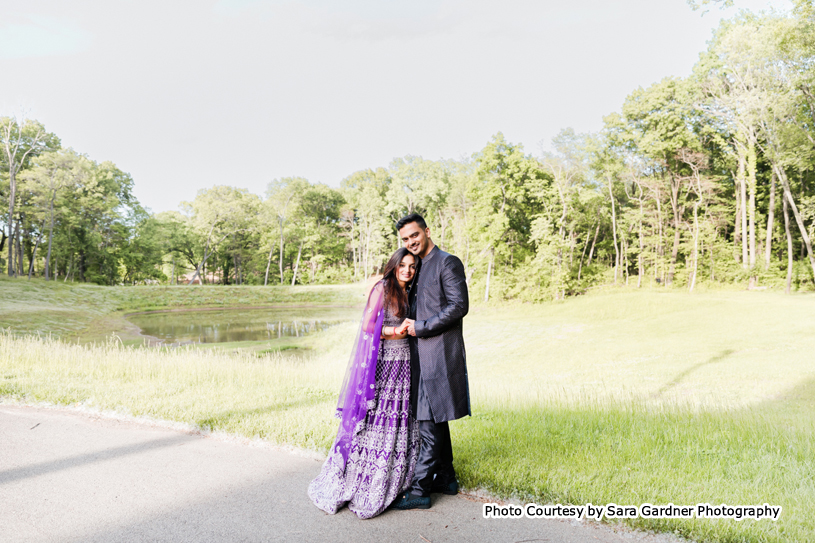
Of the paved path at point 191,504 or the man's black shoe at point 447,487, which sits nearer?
the paved path at point 191,504

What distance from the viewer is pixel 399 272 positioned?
9.98ft

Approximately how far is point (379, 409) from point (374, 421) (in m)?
0.09

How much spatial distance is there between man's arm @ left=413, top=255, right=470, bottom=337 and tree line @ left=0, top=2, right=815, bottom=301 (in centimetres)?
2310

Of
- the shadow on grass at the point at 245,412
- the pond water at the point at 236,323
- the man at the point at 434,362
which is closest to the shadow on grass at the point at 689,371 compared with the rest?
the shadow on grass at the point at 245,412

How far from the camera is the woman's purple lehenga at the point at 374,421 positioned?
2883mm

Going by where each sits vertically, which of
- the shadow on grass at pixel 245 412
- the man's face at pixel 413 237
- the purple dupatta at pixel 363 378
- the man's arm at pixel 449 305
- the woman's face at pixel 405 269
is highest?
the man's face at pixel 413 237

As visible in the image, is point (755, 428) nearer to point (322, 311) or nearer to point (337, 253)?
point (322, 311)

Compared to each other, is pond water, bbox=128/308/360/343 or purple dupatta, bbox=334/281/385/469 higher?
purple dupatta, bbox=334/281/385/469

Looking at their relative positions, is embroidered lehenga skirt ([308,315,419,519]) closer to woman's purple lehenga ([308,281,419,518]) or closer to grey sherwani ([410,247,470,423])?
woman's purple lehenga ([308,281,419,518])

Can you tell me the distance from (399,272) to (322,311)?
98.2ft

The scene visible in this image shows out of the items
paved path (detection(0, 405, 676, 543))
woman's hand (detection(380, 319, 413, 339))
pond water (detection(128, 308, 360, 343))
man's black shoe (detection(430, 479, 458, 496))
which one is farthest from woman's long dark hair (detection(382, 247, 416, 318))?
pond water (detection(128, 308, 360, 343))

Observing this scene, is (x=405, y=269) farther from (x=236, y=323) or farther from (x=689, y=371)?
(x=236, y=323)

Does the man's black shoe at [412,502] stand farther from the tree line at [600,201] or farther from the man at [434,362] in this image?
the tree line at [600,201]

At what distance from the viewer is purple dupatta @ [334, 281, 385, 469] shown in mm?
2938
